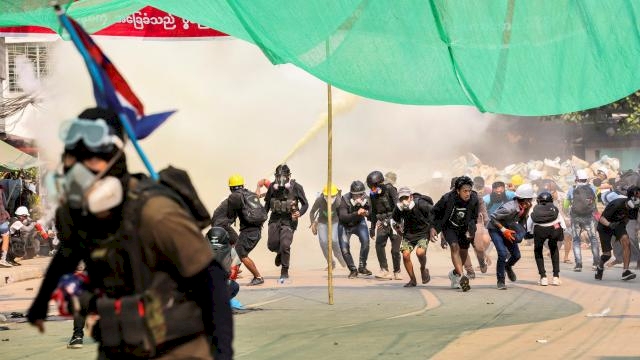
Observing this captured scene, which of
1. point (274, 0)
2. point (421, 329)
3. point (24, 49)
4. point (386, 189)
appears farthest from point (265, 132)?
point (274, 0)

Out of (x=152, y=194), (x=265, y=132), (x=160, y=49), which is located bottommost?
(x=152, y=194)

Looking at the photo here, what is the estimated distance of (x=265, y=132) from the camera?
4341 cm

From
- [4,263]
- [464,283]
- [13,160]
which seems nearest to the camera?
[464,283]

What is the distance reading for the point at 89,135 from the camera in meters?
4.72

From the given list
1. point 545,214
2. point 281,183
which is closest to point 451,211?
point 545,214

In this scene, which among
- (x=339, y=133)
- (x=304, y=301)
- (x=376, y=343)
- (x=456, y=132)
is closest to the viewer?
(x=376, y=343)

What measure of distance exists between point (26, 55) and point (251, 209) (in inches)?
1414

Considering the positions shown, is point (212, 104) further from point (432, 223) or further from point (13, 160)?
point (432, 223)

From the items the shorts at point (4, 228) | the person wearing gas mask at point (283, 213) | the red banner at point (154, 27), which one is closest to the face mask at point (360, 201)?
the person wearing gas mask at point (283, 213)

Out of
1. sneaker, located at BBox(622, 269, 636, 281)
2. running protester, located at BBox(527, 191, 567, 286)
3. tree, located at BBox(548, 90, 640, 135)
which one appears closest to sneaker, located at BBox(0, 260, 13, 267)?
running protester, located at BBox(527, 191, 567, 286)

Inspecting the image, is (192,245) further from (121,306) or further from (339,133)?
(339,133)

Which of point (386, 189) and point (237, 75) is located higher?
point (237, 75)

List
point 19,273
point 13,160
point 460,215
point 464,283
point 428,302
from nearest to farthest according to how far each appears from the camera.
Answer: point 428,302 → point 464,283 → point 460,215 → point 19,273 → point 13,160

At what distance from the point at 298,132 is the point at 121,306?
132 ft
